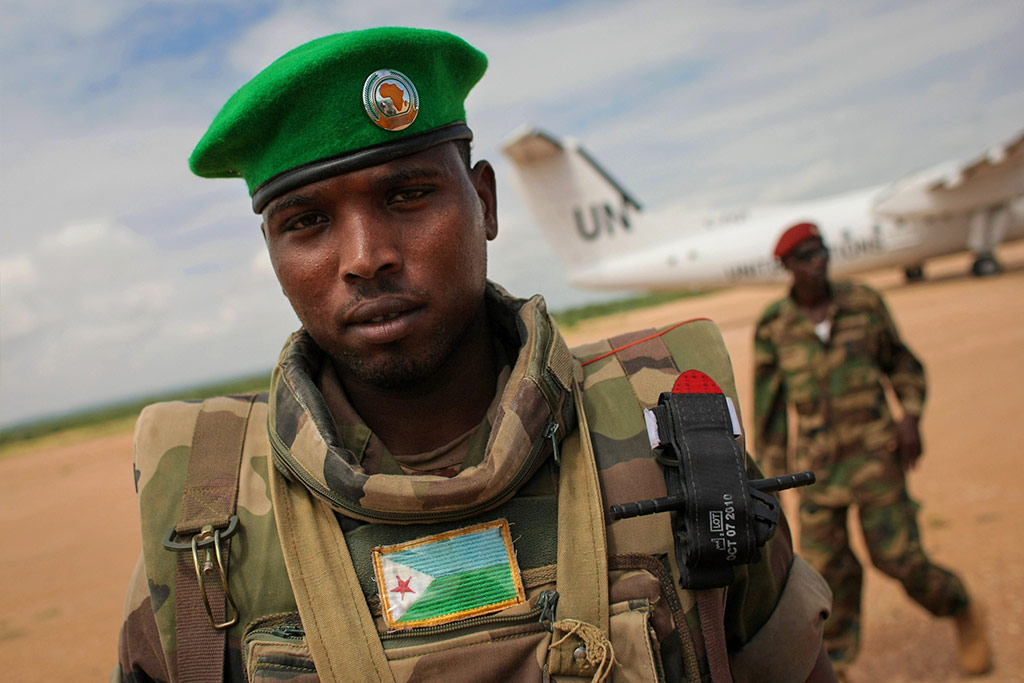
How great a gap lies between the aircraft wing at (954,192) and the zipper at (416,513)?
63.7 feet

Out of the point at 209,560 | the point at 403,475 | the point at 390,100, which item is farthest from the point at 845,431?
the point at 209,560

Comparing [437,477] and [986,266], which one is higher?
[437,477]

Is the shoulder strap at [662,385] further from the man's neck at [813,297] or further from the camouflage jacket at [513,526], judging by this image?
the man's neck at [813,297]

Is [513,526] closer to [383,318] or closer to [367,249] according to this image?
[383,318]

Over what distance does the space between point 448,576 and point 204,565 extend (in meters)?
0.36

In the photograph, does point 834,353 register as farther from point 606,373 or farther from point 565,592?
point 565,592

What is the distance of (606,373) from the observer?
133 cm

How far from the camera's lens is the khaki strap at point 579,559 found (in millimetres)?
1038

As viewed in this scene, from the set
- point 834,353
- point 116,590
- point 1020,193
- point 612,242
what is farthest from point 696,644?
point 1020,193

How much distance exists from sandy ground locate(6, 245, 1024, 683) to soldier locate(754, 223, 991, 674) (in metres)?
0.37

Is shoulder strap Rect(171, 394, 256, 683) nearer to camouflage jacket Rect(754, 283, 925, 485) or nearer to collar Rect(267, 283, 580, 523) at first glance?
collar Rect(267, 283, 580, 523)

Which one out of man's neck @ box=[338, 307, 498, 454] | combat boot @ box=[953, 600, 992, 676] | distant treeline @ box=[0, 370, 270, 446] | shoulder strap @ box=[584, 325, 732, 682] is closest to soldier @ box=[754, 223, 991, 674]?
combat boot @ box=[953, 600, 992, 676]

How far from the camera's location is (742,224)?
65.8 ft

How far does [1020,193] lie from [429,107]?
21.2m
